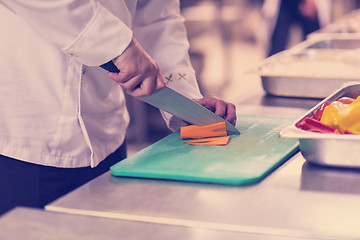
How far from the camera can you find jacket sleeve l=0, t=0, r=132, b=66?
1.12 meters

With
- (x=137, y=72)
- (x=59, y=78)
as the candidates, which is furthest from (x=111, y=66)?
(x=59, y=78)

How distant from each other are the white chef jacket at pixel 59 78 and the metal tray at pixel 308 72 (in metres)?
0.37

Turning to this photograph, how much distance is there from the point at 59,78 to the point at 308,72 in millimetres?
771

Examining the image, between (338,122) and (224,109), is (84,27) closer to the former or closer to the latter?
(224,109)

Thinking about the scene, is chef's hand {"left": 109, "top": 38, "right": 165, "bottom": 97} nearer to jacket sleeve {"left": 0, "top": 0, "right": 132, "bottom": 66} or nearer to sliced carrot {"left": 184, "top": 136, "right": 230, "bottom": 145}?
jacket sleeve {"left": 0, "top": 0, "right": 132, "bottom": 66}

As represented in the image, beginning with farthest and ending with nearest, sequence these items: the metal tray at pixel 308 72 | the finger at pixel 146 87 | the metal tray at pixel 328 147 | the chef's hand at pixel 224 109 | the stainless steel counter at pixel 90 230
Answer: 1. the metal tray at pixel 308 72
2. the chef's hand at pixel 224 109
3. the finger at pixel 146 87
4. the metal tray at pixel 328 147
5. the stainless steel counter at pixel 90 230

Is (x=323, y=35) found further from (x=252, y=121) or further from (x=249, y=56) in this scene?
(x=249, y=56)

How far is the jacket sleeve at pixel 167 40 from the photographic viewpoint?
4.92 feet

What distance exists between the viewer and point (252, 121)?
1.38 meters

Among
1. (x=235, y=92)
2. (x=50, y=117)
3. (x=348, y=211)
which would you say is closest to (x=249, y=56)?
(x=235, y=92)

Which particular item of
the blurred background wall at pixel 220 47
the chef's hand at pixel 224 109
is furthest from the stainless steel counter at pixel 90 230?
the blurred background wall at pixel 220 47

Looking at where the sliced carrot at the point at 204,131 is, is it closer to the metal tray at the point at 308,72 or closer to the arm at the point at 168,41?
the arm at the point at 168,41

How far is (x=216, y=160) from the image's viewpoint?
1.05 m

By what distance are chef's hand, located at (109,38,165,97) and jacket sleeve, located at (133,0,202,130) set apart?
0.36 metres
